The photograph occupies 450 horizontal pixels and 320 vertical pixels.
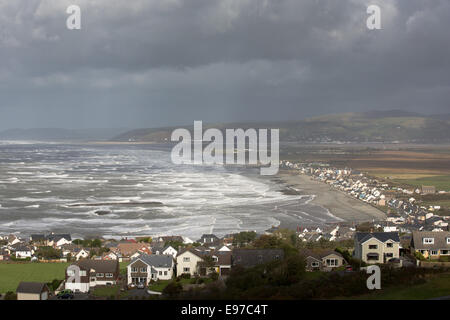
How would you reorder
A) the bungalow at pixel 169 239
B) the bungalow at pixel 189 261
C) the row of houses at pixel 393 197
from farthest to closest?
1. the row of houses at pixel 393 197
2. the bungalow at pixel 169 239
3. the bungalow at pixel 189 261

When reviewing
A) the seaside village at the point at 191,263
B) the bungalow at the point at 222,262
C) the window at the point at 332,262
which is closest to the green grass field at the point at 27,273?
the seaside village at the point at 191,263

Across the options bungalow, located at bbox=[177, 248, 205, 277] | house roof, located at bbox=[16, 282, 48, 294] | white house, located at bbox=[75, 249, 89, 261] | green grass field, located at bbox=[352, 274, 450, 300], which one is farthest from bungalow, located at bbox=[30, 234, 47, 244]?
green grass field, located at bbox=[352, 274, 450, 300]

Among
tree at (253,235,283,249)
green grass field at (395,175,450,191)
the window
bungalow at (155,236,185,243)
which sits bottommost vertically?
bungalow at (155,236,185,243)

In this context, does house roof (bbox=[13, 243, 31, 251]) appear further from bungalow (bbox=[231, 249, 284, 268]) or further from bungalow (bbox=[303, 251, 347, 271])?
bungalow (bbox=[303, 251, 347, 271])

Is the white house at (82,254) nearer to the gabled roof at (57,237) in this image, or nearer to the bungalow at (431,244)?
the gabled roof at (57,237)

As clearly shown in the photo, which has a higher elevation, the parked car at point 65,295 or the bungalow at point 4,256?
the parked car at point 65,295

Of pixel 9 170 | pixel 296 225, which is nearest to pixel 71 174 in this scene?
pixel 9 170
